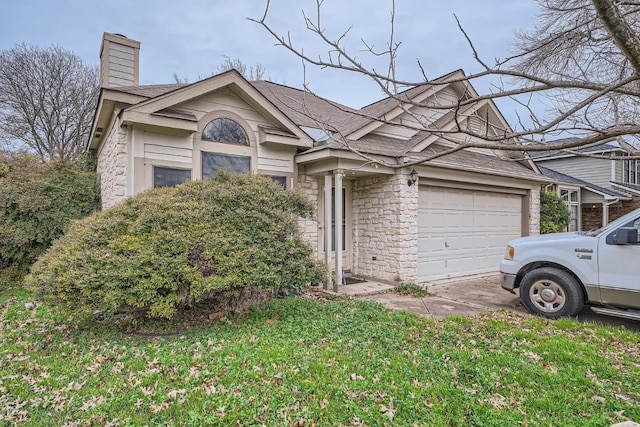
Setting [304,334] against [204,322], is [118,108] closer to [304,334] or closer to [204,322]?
[204,322]

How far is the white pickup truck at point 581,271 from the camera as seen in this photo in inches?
199

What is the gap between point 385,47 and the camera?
2930 millimetres

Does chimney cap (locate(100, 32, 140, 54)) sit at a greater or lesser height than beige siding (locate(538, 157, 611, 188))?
greater

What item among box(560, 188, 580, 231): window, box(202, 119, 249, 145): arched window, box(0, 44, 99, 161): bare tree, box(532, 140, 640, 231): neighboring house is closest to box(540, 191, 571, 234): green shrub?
box(532, 140, 640, 231): neighboring house

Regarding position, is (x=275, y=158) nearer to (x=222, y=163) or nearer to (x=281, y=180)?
(x=281, y=180)

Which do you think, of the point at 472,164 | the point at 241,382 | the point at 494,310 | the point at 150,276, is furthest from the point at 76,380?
the point at 472,164

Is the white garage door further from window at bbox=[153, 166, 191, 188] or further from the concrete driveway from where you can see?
window at bbox=[153, 166, 191, 188]

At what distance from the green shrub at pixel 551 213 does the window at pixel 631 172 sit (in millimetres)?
9707

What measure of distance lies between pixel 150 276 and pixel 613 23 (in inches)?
182

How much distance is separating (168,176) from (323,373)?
187 inches

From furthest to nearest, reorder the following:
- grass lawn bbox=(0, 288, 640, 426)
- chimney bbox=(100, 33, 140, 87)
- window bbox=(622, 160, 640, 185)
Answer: window bbox=(622, 160, 640, 185) → chimney bbox=(100, 33, 140, 87) → grass lawn bbox=(0, 288, 640, 426)

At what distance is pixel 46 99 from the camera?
1744cm

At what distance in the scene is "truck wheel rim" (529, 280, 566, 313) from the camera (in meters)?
5.64

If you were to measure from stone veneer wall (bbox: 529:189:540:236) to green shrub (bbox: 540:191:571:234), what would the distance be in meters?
0.96
